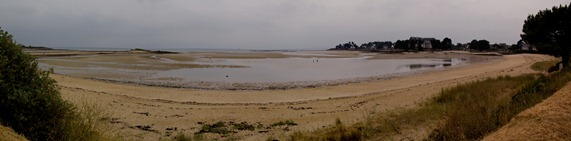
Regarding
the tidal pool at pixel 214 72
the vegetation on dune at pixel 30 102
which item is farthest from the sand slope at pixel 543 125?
the tidal pool at pixel 214 72

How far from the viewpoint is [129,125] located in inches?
524

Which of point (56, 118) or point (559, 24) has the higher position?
point (559, 24)

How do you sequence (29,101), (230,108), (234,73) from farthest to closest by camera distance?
(234,73) → (230,108) → (29,101)

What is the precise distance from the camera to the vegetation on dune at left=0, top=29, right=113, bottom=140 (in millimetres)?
5234

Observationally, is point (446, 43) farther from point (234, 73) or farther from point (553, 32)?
point (553, 32)

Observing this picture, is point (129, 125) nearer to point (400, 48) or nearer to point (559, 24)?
point (559, 24)

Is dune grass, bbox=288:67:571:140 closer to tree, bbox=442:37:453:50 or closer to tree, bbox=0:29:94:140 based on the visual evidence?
tree, bbox=0:29:94:140

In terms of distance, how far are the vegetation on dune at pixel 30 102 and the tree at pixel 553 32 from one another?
1083 inches

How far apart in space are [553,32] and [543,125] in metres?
27.5

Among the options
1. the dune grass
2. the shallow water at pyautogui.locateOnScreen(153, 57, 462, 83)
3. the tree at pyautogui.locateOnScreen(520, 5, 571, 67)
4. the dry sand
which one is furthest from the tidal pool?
the dune grass

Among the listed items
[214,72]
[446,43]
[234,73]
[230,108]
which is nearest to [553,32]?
[230,108]

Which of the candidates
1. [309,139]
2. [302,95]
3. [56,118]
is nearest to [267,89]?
[302,95]

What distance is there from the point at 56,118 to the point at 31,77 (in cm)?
67

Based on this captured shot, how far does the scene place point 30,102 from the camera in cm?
540
